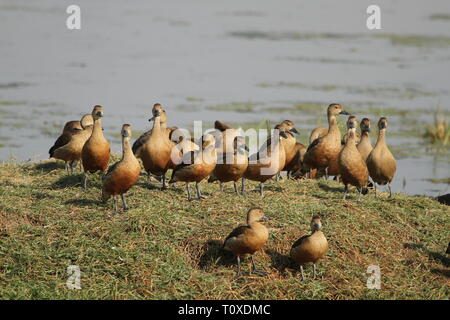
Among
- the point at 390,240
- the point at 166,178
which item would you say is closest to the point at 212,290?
the point at 390,240

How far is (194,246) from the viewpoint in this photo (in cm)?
829

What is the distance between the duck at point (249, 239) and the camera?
309 inches

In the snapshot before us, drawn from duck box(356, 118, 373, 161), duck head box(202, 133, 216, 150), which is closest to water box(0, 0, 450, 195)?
duck box(356, 118, 373, 161)

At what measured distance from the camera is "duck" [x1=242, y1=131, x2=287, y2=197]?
10.1m

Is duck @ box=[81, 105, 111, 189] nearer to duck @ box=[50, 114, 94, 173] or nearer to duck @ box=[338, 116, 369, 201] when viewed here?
duck @ box=[50, 114, 94, 173]

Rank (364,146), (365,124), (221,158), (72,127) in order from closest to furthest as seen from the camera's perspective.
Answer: (221,158) → (365,124) → (364,146) → (72,127)

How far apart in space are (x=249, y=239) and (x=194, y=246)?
73cm


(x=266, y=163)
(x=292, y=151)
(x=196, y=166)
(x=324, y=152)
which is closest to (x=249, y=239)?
(x=196, y=166)

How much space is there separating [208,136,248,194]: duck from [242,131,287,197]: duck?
223 millimetres

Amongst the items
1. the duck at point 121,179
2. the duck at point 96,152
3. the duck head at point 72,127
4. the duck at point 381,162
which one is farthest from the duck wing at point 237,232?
the duck head at point 72,127

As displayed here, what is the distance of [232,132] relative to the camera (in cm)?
1125

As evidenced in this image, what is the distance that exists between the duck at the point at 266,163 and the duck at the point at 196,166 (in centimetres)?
60

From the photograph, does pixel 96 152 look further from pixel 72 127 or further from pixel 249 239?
pixel 249 239
